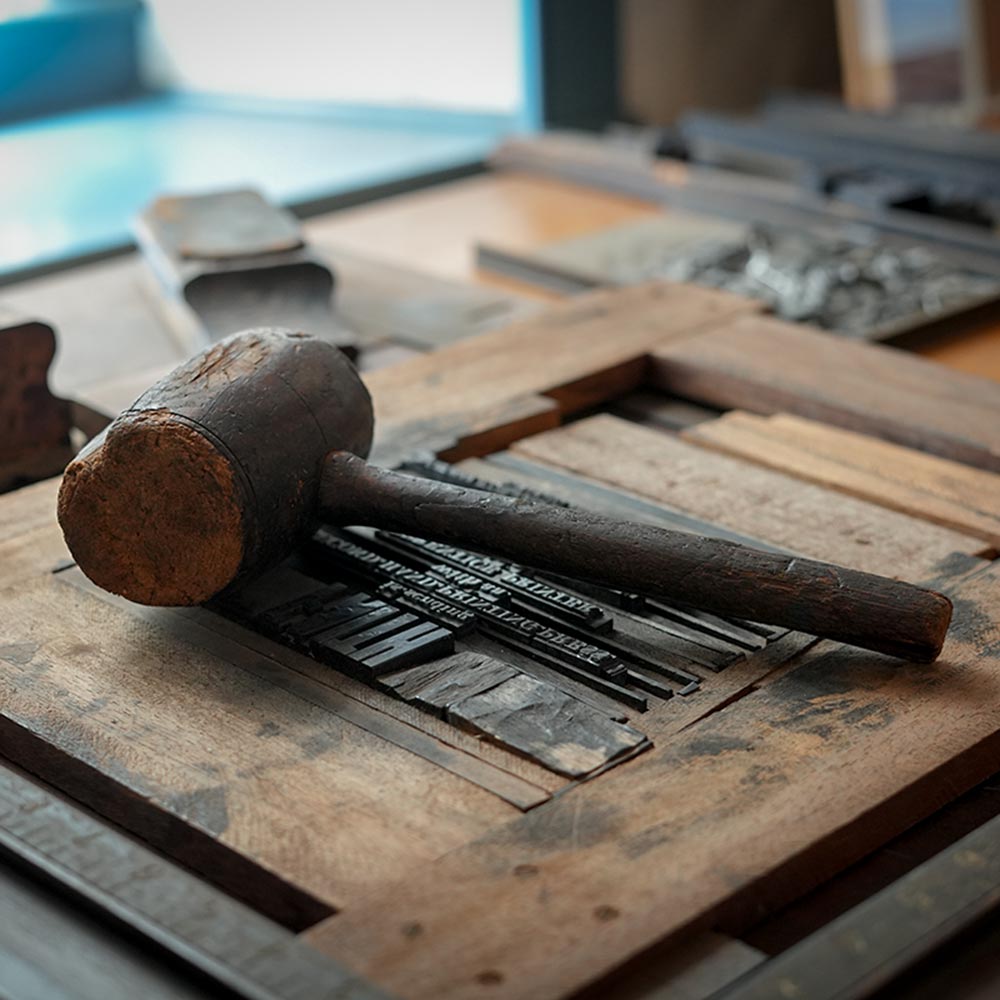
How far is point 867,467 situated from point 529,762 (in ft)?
3.63

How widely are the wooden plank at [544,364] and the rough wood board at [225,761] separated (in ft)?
2.54

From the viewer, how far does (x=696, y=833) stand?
1.62m

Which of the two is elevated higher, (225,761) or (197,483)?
(197,483)

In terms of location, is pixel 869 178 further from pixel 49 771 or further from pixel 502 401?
pixel 49 771

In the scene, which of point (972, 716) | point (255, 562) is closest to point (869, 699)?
point (972, 716)

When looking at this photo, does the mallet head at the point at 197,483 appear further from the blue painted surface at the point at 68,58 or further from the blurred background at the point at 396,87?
the blue painted surface at the point at 68,58

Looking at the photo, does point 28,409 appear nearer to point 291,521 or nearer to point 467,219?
point 291,521

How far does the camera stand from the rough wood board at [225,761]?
1.62 meters

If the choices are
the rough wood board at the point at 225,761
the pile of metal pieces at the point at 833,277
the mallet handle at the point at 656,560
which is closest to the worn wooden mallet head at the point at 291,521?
the mallet handle at the point at 656,560

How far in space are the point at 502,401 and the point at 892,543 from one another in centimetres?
85

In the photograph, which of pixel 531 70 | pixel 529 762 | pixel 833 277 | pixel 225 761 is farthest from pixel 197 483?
pixel 531 70

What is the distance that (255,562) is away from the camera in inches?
79.0

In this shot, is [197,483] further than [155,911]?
Yes

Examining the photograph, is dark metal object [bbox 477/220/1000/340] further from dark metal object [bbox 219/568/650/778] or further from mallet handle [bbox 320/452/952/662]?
dark metal object [bbox 219/568/650/778]
